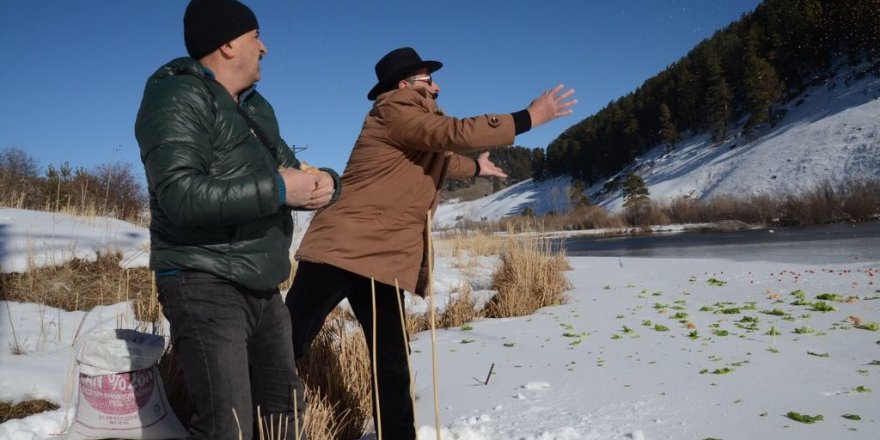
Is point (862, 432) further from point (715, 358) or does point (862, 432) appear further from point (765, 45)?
point (765, 45)

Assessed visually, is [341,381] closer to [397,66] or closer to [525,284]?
[397,66]

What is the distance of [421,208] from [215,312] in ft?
3.54

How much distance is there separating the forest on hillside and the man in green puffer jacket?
5253 cm

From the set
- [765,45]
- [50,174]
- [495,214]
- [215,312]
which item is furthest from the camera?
[495,214]

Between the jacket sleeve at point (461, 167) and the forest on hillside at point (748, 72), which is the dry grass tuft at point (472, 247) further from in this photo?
the forest on hillside at point (748, 72)

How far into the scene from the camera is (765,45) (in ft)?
169

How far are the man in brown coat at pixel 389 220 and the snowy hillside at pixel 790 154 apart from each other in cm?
2548

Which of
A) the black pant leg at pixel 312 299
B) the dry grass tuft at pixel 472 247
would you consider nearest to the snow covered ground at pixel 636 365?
the black pant leg at pixel 312 299

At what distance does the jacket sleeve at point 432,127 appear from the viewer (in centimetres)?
207

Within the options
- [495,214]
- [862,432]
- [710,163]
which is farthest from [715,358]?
[495,214]

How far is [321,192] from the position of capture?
1.48 meters

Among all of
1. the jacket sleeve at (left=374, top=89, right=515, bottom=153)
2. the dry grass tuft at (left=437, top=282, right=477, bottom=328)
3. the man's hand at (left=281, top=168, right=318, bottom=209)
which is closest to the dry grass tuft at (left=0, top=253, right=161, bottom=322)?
the dry grass tuft at (left=437, top=282, right=477, bottom=328)

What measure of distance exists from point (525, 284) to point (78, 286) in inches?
179

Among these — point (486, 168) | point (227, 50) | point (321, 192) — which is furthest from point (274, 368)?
point (486, 168)
